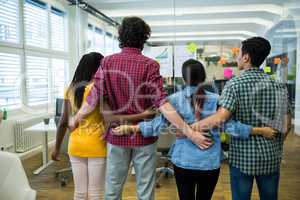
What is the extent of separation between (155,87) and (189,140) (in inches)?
14.2

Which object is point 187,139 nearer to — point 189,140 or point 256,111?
point 189,140

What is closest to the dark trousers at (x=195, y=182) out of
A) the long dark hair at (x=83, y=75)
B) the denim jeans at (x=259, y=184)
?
the denim jeans at (x=259, y=184)

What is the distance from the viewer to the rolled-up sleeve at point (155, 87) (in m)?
1.61

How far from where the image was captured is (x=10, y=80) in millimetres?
4520

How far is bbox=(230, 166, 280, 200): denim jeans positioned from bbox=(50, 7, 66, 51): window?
4940 millimetres

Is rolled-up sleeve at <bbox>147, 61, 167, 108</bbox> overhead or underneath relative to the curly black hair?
underneath

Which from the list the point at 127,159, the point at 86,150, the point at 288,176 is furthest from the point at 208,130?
the point at 288,176

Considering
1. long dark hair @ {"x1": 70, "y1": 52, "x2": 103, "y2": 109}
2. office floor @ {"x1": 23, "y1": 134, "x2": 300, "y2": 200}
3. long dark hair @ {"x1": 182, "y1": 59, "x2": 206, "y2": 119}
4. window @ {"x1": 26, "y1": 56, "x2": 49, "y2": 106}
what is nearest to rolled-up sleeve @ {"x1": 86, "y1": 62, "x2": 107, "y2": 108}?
long dark hair @ {"x1": 70, "y1": 52, "x2": 103, "y2": 109}

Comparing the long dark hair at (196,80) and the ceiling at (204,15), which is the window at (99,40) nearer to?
the ceiling at (204,15)

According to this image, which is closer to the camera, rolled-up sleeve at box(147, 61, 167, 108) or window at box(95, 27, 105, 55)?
rolled-up sleeve at box(147, 61, 167, 108)

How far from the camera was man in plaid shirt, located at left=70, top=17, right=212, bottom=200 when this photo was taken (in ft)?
5.32

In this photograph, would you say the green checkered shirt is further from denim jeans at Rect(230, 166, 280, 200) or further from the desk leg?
the desk leg

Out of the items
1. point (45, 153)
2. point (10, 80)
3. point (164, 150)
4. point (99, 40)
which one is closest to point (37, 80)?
point (10, 80)

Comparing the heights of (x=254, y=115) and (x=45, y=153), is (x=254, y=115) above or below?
above
